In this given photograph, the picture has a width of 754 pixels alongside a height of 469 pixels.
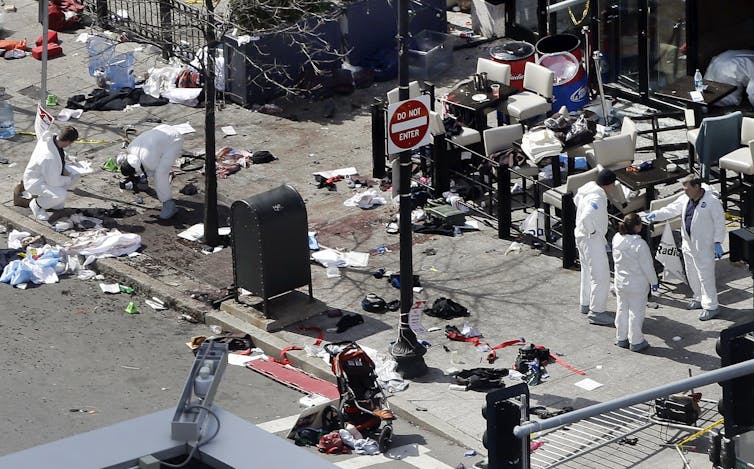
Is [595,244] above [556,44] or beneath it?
beneath

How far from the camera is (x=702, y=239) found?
14.7 metres

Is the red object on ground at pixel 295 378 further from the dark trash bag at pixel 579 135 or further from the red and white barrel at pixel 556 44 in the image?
the red and white barrel at pixel 556 44

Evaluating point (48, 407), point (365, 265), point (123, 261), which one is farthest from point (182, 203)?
point (48, 407)

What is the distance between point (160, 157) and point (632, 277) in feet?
21.7

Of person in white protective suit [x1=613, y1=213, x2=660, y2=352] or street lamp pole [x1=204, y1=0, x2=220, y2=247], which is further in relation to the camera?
street lamp pole [x1=204, y1=0, x2=220, y2=247]

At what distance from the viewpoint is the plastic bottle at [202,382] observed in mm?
7320

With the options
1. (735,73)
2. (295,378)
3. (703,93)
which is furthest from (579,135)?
(295,378)

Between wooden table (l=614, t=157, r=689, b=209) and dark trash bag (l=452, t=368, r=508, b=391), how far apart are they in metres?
3.48

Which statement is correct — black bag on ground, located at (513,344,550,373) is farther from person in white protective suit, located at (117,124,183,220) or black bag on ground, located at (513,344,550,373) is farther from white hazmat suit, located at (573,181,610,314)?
person in white protective suit, located at (117,124,183,220)

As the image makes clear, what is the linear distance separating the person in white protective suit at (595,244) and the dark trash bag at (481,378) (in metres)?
1.43

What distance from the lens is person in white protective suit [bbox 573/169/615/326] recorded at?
14664 millimetres

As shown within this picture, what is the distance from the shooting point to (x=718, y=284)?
15516mm

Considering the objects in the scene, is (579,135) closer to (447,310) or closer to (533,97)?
(533,97)

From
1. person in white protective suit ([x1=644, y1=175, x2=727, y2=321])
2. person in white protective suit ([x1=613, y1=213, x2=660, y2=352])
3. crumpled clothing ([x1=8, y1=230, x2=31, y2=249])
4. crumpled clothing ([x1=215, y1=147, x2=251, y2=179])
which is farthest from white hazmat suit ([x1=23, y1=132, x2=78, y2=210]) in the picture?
person in white protective suit ([x1=644, y1=175, x2=727, y2=321])
